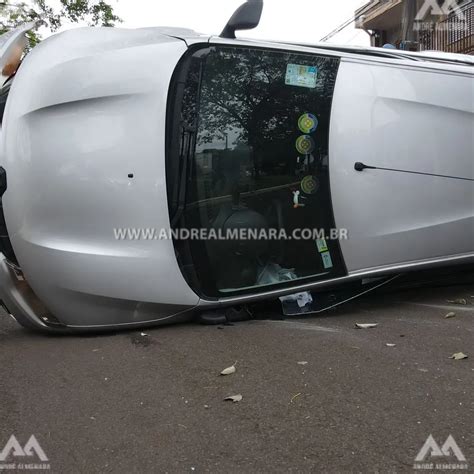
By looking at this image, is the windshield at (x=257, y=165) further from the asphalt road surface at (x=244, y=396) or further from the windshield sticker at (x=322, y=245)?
the asphalt road surface at (x=244, y=396)

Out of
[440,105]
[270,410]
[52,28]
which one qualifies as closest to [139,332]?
[270,410]

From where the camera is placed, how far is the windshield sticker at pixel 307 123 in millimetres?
3379

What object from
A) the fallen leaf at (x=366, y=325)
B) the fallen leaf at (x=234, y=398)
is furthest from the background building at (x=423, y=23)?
the fallen leaf at (x=234, y=398)

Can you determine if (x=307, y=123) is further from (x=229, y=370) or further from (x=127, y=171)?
(x=229, y=370)

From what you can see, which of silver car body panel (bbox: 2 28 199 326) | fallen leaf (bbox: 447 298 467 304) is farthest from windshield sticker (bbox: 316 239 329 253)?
fallen leaf (bbox: 447 298 467 304)

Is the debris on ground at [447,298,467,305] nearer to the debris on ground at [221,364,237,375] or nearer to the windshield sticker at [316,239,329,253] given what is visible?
the windshield sticker at [316,239,329,253]

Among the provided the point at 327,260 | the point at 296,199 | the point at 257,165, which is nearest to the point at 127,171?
the point at 257,165

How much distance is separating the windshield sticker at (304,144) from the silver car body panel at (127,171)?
17 centimetres

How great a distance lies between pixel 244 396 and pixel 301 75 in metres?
2.30

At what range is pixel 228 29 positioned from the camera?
10.5 feet

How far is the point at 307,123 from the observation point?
338 centimetres

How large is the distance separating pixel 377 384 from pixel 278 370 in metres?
0.53

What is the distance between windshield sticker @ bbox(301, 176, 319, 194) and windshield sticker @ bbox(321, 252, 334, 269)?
48 cm

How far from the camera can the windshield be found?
3.17m
